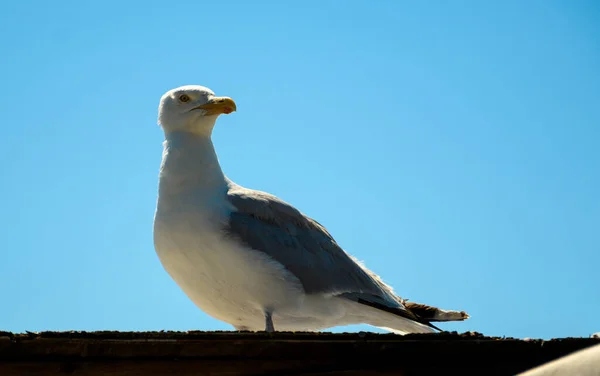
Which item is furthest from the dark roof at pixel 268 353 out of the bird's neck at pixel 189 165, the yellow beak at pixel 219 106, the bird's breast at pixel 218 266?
the yellow beak at pixel 219 106

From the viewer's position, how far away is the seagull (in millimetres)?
7387

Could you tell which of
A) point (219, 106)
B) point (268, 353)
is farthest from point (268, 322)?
point (268, 353)

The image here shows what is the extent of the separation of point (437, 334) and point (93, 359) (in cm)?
165

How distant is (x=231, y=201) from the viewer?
25.6 feet

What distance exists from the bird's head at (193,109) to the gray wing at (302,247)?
2.53 ft

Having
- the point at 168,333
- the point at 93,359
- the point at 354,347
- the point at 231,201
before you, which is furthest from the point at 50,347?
the point at 231,201

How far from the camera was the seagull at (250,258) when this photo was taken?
7387mm

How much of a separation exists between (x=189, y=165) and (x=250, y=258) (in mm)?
1126

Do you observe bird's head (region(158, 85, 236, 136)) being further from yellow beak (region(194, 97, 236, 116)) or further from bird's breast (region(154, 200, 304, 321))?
bird's breast (region(154, 200, 304, 321))

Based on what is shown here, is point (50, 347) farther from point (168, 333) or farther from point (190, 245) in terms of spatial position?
point (190, 245)

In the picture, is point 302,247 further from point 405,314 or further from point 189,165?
point 189,165

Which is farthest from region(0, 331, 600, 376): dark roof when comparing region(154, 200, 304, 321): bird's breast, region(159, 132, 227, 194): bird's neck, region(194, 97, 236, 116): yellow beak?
region(194, 97, 236, 116): yellow beak

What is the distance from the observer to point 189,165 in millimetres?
8008

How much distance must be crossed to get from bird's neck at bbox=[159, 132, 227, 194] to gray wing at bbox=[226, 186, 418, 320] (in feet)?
0.78
